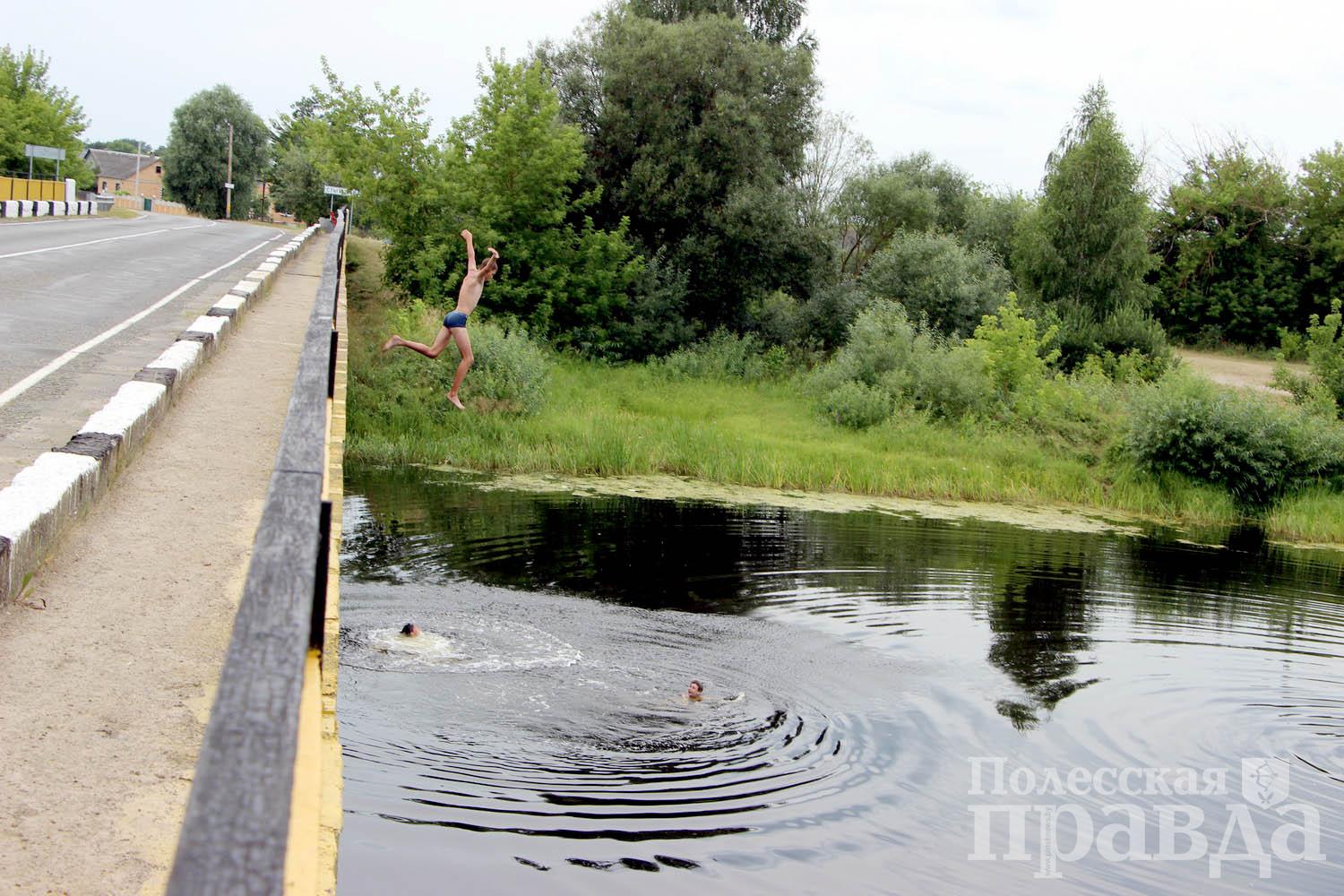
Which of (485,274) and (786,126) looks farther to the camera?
(786,126)

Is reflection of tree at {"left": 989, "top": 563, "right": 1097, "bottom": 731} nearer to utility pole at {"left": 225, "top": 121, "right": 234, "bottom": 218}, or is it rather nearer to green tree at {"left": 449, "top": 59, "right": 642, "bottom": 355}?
green tree at {"left": 449, "top": 59, "right": 642, "bottom": 355}

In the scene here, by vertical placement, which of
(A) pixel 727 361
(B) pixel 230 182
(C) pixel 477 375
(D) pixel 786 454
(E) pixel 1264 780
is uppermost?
(B) pixel 230 182

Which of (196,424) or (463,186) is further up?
(463,186)

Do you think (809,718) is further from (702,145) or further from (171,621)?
(702,145)

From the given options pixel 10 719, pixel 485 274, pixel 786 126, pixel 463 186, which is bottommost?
pixel 10 719

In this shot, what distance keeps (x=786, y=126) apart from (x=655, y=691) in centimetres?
2845

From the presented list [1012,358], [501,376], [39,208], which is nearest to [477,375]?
[501,376]

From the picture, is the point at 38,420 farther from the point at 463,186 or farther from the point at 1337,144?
the point at 1337,144

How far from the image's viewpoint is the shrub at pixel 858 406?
2781cm

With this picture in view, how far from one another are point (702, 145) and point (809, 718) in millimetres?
26679

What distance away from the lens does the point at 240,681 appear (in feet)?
6.30

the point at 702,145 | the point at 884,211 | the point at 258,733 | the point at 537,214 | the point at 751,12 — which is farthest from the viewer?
the point at 884,211

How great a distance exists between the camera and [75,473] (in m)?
6.37

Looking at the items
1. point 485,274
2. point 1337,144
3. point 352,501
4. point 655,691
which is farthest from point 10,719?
point 1337,144
